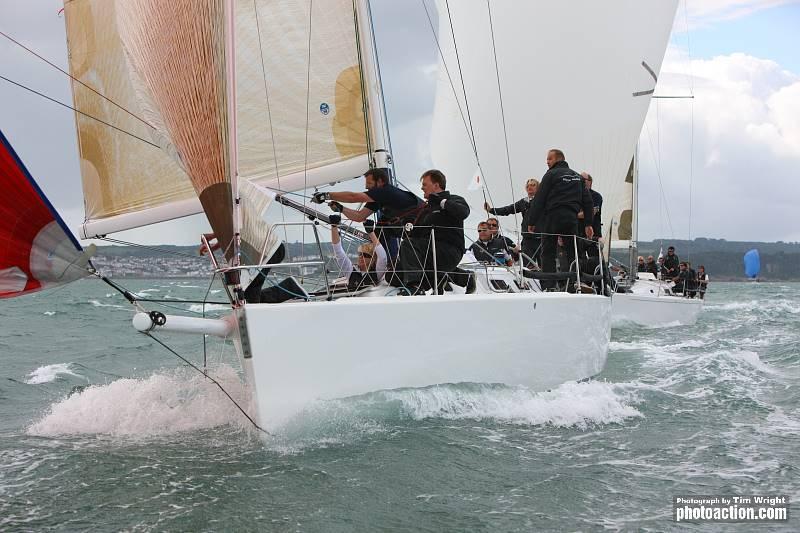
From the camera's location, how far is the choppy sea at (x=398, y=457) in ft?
13.5

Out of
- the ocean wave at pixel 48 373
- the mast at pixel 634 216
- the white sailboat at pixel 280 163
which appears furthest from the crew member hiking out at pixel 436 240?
the mast at pixel 634 216

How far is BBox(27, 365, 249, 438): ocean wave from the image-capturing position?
604 centimetres

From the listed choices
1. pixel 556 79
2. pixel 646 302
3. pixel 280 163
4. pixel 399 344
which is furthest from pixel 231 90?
pixel 646 302

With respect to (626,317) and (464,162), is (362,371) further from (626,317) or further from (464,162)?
(626,317)

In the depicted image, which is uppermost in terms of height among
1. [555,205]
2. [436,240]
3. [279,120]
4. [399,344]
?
[279,120]

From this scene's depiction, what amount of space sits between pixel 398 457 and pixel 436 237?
1.98 metres

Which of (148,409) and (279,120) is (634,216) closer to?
(279,120)

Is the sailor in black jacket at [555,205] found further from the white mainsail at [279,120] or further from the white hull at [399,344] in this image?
the white mainsail at [279,120]

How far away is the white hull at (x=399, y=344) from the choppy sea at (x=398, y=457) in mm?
130

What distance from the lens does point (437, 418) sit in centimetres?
574

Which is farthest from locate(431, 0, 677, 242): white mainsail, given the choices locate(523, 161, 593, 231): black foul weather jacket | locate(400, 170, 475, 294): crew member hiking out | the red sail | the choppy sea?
the red sail

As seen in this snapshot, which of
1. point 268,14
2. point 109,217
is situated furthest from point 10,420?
point 268,14

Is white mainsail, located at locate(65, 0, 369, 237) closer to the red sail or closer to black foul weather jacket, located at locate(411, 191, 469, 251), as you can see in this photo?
black foul weather jacket, located at locate(411, 191, 469, 251)

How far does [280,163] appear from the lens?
25.7 ft
